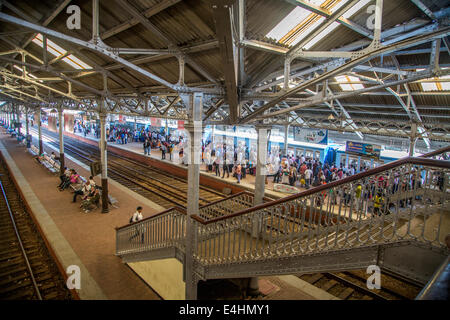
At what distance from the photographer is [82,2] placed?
6195mm

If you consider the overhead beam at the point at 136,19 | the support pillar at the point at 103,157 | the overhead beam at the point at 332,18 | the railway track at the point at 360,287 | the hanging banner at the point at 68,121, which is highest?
the overhead beam at the point at 136,19

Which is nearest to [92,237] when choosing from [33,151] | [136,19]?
[136,19]

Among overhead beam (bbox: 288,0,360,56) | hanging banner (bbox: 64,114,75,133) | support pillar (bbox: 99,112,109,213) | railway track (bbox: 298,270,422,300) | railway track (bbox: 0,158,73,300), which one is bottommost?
railway track (bbox: 0,158,73,300)

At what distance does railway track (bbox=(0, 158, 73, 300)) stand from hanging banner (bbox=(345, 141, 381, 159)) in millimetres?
15922

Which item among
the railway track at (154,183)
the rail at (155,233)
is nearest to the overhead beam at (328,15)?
the rail at (155,233)

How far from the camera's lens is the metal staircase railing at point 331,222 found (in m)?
3.08

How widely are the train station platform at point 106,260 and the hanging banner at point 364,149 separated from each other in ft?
36.5

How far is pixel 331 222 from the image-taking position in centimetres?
516

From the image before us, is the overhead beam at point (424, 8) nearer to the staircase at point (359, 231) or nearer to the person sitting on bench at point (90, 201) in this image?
the staircase at point (359, 231)

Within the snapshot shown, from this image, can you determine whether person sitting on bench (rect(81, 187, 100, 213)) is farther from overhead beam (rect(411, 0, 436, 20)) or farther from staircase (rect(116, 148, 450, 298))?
overhead beam (rect(411, 0, 436, 20))

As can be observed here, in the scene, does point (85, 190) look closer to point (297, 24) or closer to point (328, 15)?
point (297, 24)

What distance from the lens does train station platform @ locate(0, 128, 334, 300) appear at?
23.0 ft

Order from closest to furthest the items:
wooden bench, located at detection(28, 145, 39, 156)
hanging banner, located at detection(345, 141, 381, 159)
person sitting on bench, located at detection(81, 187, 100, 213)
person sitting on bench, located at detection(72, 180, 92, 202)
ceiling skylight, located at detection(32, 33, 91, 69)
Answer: ceiling skylight, located at detection(32, 33, 91, 69) < person sitting on bench, located at detection(81, 187, 100, 213) < person sitting on bench, located at detection(72, 180, 92, 202) < hanging banner, located at detection(345, 141, 381, 159) < wooden bench, located at detection(28, 145, 39, 156)

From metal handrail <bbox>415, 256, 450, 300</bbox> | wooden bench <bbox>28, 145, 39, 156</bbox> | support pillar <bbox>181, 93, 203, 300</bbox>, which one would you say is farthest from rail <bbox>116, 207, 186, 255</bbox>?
wooden bench <bbox>28, 145, 39, 156</bbox>
